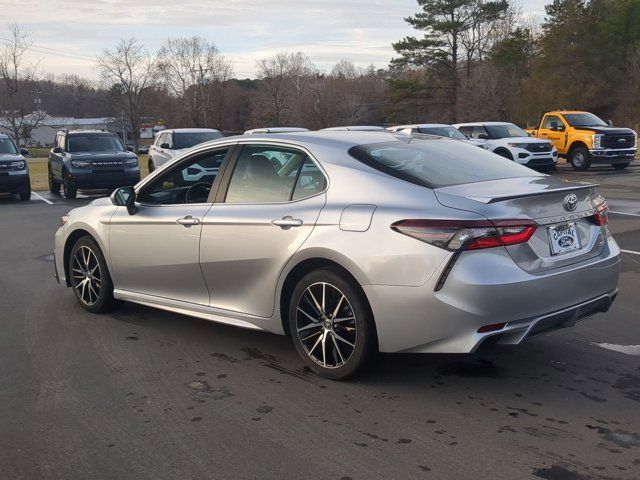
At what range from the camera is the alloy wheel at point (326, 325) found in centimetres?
444

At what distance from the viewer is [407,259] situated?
4.06m

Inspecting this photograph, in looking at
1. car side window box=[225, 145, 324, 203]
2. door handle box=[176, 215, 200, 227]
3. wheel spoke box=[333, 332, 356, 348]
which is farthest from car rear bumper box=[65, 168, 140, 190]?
wheel spoke box=[333, 332, 356, 348]

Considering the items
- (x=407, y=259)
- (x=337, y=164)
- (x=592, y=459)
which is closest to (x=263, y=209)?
(x=337, y=164)

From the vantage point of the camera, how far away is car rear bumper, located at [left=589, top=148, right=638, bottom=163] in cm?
2284

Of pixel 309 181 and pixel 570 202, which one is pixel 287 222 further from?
pixel 570 202

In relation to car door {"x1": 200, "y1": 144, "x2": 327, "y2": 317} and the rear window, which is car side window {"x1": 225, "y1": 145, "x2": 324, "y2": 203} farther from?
the rear window

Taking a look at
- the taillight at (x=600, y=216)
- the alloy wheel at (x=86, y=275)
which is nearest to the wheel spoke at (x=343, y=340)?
the taillight at (x=600, y=216)

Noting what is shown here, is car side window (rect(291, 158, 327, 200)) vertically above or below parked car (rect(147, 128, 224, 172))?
below

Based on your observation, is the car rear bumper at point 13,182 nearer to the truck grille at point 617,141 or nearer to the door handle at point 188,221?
the door handle at point 188,221

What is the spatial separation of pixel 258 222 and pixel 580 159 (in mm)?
21272

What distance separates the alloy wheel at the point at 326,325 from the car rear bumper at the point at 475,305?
0.26 meters

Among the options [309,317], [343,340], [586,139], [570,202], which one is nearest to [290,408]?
[343,340]

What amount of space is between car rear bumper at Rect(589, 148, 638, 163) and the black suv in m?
14.7

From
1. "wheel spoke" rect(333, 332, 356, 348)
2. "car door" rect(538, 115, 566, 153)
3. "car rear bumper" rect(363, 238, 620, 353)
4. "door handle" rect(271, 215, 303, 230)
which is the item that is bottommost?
"wheel spoke" rect(333, 332, 356, 348)
